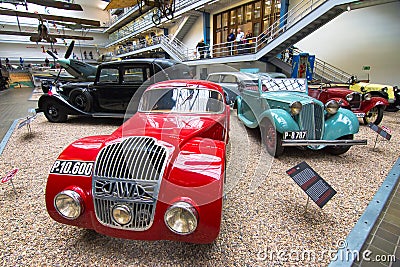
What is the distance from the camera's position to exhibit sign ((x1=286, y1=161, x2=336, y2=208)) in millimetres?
2066

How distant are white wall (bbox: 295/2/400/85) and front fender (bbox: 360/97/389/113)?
196 inches

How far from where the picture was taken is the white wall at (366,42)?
8.70m

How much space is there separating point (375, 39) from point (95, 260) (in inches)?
492

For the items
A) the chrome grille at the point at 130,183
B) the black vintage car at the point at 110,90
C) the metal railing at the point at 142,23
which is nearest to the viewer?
the chrome grille at the point at 130,183

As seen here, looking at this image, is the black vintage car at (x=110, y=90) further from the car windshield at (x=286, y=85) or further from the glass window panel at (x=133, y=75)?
the car windshield at (x=286, y=85)

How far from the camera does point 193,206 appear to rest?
142 cm

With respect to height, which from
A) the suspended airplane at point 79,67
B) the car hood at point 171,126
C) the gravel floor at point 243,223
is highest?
the suspended airplane at point 79,67

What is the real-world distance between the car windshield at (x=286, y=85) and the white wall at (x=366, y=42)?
7505 mm

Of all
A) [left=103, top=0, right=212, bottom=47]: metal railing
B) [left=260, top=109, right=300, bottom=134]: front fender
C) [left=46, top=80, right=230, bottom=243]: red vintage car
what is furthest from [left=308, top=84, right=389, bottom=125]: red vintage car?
[left=103, top=0, right=212, bottom=47]: metal railing

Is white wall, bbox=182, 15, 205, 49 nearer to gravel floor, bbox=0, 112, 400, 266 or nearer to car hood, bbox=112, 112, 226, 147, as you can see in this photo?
gravel floor, bbox=0, 112, 400, 266

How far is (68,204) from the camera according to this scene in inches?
62.1

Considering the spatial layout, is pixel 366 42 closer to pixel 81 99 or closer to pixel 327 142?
pixel 327 142

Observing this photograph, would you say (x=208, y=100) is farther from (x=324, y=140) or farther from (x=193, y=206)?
(x=324, y=140)

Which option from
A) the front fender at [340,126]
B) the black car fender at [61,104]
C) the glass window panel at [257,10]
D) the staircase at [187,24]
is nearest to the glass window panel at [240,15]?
the glass window panel at [257,10]
